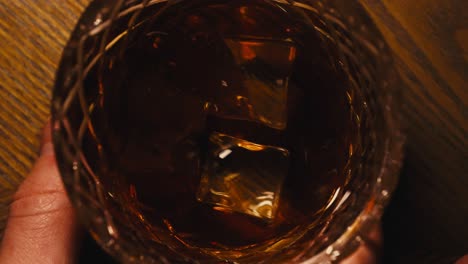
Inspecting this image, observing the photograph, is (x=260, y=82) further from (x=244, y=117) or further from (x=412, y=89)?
(x=412, y=89)

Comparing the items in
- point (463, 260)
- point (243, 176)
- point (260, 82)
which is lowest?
point (463, 260)

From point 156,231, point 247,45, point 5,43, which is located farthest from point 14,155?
point 247,45

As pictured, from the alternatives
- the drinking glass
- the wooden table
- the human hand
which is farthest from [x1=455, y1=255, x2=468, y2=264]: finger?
the human hand

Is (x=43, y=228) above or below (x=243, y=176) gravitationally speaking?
below

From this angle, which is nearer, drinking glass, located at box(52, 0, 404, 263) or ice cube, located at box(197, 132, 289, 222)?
drinking glass, located at box(52, 0, 404, 263)

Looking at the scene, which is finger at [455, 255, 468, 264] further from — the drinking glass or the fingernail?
the fingernail

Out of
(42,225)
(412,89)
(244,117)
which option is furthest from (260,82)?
(42,225)

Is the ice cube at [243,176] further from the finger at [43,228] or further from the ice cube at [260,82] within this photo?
the finger at [43,228]
